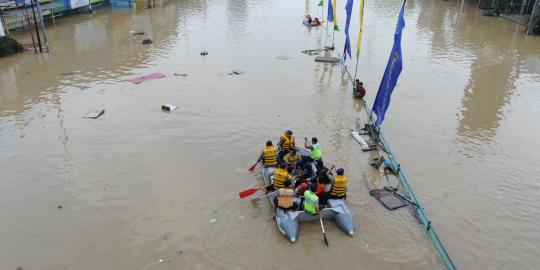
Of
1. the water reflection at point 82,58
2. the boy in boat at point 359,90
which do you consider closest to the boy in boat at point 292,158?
the boy in boat at point 359,90

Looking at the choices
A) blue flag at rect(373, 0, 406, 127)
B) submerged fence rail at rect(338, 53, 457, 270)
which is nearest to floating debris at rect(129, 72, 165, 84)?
blue flag at rect(373, 0, 406, 127)

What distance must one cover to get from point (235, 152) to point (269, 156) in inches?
87.9

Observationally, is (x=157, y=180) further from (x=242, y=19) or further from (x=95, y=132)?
(x=242, y=19)

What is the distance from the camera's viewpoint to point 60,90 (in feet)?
61.8

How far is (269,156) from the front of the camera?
11445 mm

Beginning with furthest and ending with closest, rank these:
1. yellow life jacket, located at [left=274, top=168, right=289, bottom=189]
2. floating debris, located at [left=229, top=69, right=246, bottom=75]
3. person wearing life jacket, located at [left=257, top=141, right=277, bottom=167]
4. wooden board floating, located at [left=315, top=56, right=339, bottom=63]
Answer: wooden board floating, located at [left=315, top=56, right=339, bottom=63] → floating debris, located at [left=229, top=69, right=246, bottom=75] → person wearing life jacket, located at [left=257, top=141, right=277, bottom=167] → yellow life jacket, located at [left=274, top=168, right=289, bottom=189]

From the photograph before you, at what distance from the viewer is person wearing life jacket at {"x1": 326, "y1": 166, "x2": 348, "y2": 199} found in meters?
9.78

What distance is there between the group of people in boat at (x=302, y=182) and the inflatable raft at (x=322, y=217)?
15cm

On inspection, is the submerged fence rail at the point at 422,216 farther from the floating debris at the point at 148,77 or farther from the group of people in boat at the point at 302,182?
the floating debris at the point at 148,77

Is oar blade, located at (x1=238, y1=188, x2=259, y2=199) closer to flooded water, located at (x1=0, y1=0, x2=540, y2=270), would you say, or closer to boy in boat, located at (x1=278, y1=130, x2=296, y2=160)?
flooded water, located at (x1=0, y1=0, x2=540, y2=270)

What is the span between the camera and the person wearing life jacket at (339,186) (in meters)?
9.78

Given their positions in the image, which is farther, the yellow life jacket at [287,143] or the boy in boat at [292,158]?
the yellow life jacket at [287,143]

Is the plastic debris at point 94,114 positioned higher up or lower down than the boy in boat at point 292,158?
lower down

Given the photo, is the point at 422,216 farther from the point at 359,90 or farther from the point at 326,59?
the point at 326,59
